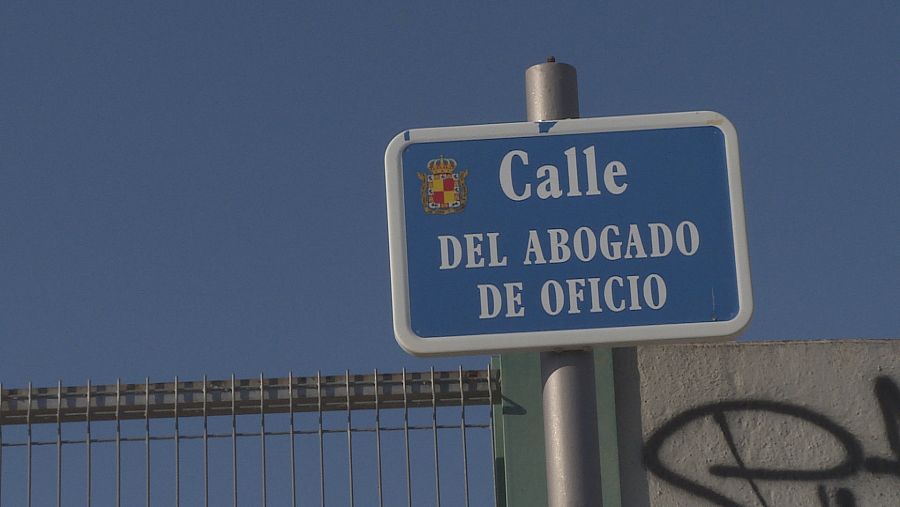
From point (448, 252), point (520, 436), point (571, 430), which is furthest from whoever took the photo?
point (520, 436)

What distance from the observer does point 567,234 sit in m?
3.13

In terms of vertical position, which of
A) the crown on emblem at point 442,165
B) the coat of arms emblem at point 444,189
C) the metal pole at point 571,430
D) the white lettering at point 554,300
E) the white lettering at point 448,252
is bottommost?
the metal pole at point 571,430

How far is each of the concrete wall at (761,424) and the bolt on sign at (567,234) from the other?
2.56m

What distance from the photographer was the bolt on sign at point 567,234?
122 inches

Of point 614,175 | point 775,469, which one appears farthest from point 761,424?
point 614,175

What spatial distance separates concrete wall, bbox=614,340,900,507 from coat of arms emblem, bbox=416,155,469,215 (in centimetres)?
268

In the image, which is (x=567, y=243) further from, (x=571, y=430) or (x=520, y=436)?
(x=520, y=436)

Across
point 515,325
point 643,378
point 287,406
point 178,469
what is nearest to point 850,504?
point 643,378

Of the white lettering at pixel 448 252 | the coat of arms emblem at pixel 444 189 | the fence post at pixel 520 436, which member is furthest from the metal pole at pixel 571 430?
the fence post at pixel 520 436

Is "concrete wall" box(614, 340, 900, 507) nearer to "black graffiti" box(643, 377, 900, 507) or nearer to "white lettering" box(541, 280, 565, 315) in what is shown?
A: "black graffiti" box(643, 377, 900, 507)

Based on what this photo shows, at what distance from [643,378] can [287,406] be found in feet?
4.65

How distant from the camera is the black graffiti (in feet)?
18.2

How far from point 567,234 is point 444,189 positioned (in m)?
0.29

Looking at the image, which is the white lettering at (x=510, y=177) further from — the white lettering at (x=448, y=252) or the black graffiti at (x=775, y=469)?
the black graffiti at (x=775, y=469)
